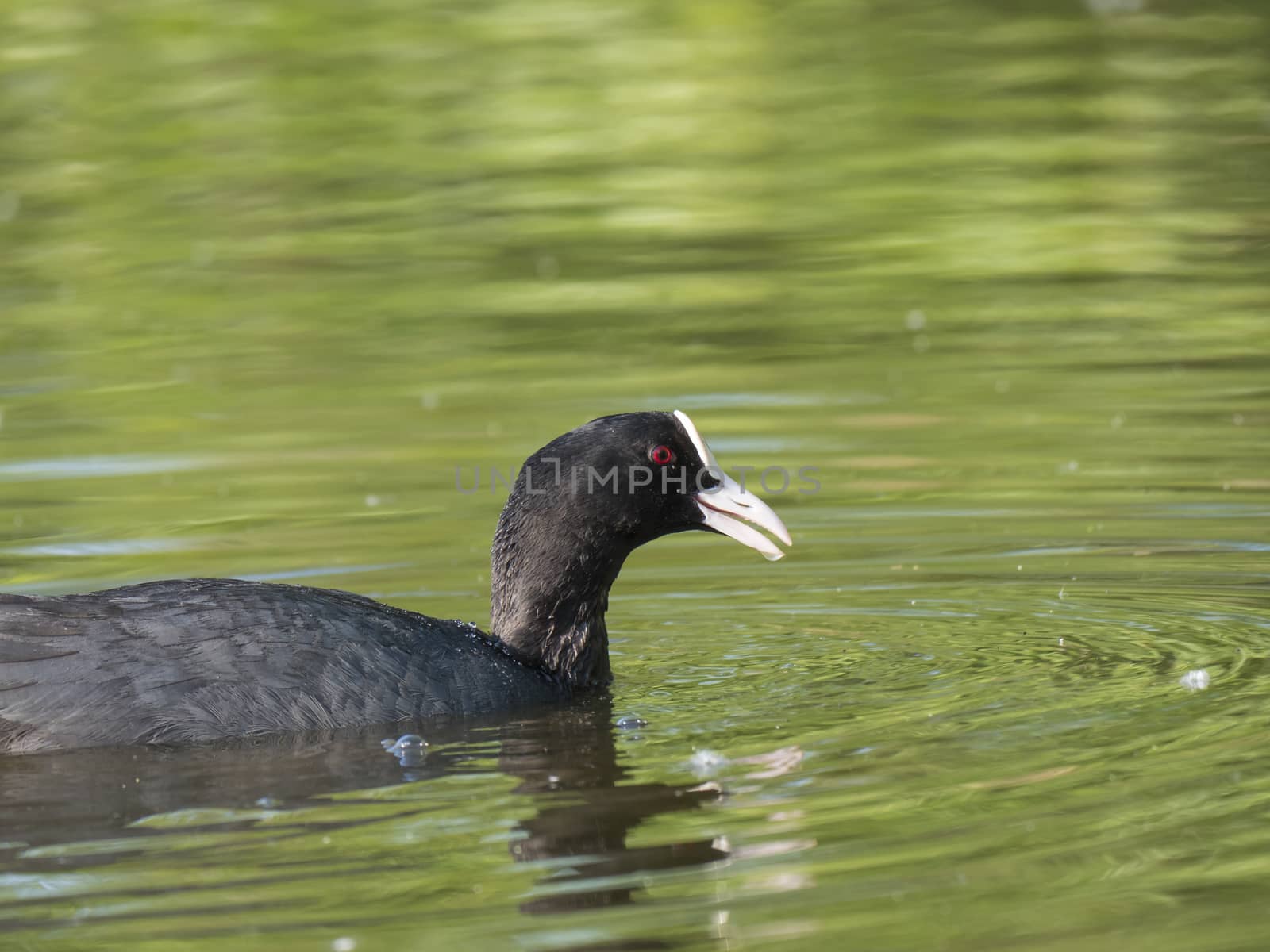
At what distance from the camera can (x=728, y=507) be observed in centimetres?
693

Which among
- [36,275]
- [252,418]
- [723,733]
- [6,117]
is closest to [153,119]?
[6,117]

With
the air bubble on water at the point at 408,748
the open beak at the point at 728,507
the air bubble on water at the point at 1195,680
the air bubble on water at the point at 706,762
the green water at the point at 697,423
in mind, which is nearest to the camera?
the green water at the point at 697,423

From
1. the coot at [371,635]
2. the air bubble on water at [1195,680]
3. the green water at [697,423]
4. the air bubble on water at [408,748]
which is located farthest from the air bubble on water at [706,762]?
the air bubble on water at [1195,680]

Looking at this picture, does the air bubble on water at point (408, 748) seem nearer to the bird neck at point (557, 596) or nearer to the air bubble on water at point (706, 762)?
the air bubble on water at point (706, 762)

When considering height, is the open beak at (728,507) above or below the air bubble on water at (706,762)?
above

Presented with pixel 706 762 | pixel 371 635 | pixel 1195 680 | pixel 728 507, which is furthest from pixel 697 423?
pixel 706 762

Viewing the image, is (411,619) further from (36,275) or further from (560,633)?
(36,275)

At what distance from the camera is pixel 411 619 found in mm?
6453

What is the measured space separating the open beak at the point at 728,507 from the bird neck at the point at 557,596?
34 centimetres

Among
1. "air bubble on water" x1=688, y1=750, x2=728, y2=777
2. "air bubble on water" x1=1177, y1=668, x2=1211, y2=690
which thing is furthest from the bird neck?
"air bubble on water" x1=1177, y1=668, x2=1211, y2=690

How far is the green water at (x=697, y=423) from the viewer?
4.85 metres

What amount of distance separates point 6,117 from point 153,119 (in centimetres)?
130

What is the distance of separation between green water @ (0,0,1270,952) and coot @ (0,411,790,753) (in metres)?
0.14

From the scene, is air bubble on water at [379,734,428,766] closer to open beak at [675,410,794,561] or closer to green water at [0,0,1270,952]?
green water at [0,0,1270,952]
